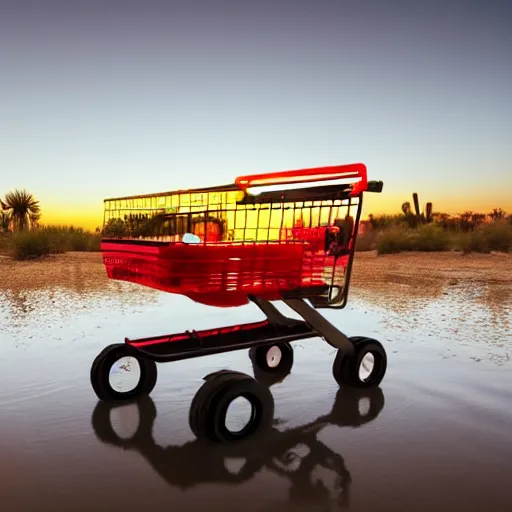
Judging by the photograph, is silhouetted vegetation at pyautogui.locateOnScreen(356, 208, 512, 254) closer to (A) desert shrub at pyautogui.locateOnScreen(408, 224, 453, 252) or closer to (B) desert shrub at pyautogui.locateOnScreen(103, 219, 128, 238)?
(A) desert shrub at pyautogui.locateOnScreen(408, 224, 453, 252)

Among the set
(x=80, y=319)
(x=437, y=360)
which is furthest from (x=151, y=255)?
(x=80, y=319)

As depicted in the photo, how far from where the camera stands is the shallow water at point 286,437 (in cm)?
298

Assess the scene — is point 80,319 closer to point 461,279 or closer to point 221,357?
point 221,357

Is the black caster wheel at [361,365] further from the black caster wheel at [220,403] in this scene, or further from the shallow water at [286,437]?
the black caster wheel at [220,403]

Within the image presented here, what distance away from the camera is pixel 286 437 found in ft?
12.2

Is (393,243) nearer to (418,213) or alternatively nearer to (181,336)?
(418,213)

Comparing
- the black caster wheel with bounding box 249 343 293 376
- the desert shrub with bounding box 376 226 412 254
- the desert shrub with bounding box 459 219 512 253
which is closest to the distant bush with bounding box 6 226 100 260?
the desert shrub with bounding box 376 226 412 254

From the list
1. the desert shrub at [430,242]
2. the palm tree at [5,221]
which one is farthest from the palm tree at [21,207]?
the desert shrub at [430,242]

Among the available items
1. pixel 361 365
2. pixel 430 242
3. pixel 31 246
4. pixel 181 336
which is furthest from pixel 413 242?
pixel 181 336

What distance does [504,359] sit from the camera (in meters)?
5.46

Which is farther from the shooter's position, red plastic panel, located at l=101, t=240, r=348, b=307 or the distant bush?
the distant bush

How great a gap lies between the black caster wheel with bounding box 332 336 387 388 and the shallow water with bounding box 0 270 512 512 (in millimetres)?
112

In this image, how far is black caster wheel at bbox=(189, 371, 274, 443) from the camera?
3533 millimetres

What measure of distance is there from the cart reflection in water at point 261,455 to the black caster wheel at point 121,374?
16cm
